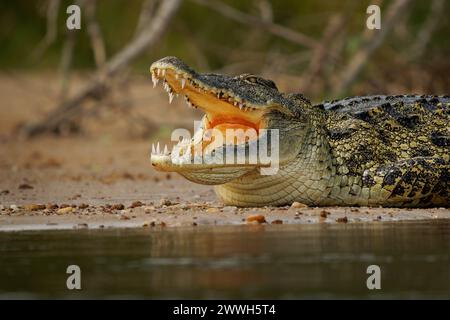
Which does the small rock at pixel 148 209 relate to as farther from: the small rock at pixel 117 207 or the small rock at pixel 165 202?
the small rock at pixel 165 202

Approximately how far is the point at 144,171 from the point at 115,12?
787 centimetres

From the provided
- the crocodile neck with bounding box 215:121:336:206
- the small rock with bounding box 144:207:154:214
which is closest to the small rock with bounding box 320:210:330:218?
the crocodile neck with bounding box 215:121:336:206

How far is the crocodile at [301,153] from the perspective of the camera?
7.10 meters

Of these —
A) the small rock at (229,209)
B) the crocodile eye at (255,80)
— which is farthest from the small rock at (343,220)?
the crocodile eye at (255,80)

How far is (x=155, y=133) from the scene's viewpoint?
47.0ft

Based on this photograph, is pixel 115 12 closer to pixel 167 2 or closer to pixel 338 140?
pixel 167 2

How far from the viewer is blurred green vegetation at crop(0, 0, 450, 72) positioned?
54.4ft

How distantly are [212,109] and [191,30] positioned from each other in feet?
36.8

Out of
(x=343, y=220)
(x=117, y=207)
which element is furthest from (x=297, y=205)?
(x=117, y=207)

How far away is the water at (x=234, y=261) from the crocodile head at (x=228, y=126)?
67cm

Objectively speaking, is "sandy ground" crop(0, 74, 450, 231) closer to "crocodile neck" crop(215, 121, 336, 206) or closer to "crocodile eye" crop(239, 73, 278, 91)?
"crocodile neck" crop(215, 121, 336, 206)

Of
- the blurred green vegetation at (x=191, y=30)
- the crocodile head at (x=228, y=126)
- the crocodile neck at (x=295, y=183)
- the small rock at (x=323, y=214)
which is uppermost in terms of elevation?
the blurred green vegetation at (x=191, y=30)

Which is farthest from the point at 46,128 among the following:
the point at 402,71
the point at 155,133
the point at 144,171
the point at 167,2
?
the point at 402,71

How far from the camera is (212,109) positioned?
7363 millimetres
